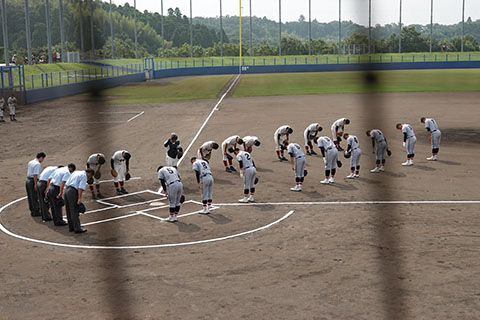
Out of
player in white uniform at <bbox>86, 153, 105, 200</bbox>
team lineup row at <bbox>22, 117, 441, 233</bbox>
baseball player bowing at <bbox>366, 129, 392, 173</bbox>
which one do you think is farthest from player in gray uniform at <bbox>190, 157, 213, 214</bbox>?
baseball player bowing at <bbox>366, 129, 392, 173</bbox>

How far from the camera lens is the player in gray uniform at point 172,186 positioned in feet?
51.3

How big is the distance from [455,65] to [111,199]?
302 ft

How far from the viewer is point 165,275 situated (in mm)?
11695

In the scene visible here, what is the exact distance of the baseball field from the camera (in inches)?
393

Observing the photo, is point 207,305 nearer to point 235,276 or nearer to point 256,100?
point 235,276

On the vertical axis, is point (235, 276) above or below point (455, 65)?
below

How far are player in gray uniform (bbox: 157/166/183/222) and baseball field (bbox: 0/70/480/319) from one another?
0.47 meters

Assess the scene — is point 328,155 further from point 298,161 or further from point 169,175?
point 169,175

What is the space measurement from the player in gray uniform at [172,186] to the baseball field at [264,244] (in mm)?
472

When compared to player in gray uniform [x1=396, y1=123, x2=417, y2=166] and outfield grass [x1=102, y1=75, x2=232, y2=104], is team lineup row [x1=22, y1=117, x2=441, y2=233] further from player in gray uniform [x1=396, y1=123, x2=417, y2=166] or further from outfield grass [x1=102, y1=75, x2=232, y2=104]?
outfield grass [x1=102, y1=75, x2=232, y2=104]

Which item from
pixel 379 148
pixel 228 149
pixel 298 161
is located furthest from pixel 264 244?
pixel 379 148

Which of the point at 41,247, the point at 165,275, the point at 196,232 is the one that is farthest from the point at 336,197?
the point at 41,247

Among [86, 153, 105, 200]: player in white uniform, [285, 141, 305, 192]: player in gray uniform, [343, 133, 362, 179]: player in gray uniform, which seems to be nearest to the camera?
[86, 153, 105, 200]: player in white uniform

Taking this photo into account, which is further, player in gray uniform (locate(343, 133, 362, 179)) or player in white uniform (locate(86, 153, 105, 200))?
player in gray uniform (locate(343, 133, 362, 179))
